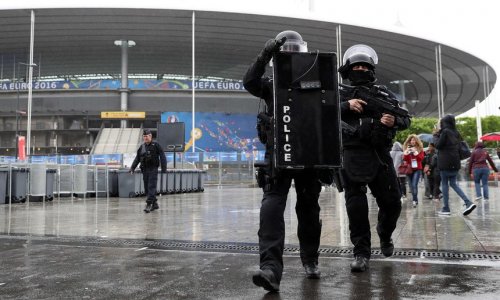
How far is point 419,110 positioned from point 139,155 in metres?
72.9

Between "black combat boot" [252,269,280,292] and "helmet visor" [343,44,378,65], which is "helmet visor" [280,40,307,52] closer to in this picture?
"helmet visor" [343,44,378,65]

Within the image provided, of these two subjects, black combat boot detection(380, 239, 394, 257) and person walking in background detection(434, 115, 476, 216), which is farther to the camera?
person walking in background detection(434, 115, 476, 216)

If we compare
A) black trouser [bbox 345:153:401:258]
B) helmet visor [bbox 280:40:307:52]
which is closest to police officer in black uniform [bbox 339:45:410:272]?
black trouser [bbox 345:153:401:258]

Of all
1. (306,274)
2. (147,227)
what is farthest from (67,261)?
(147,227)

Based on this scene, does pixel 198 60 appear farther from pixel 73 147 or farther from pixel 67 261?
pixel 67 261

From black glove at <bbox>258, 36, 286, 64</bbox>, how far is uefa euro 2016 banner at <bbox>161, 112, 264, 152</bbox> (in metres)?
52.4

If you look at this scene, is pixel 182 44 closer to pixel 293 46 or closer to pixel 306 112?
pixel 293 46

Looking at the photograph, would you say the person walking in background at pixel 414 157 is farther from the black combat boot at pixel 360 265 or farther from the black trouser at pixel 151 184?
the black combat boot at pixel 360 265

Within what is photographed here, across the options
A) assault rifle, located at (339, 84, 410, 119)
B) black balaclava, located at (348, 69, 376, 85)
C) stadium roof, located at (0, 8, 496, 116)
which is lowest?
assault rifle, located at (339, 84, 410, 119)

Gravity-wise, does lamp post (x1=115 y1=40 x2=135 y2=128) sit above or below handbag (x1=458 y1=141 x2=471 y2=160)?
above

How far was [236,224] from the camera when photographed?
23.7 feet

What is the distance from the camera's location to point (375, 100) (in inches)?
151

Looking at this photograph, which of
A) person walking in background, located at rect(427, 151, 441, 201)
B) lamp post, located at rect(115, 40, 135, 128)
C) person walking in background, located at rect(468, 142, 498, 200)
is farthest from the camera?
lamp post, located at rect(115, 40, 135, 128)

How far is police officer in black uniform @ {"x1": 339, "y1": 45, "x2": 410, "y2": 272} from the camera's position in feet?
12.4
